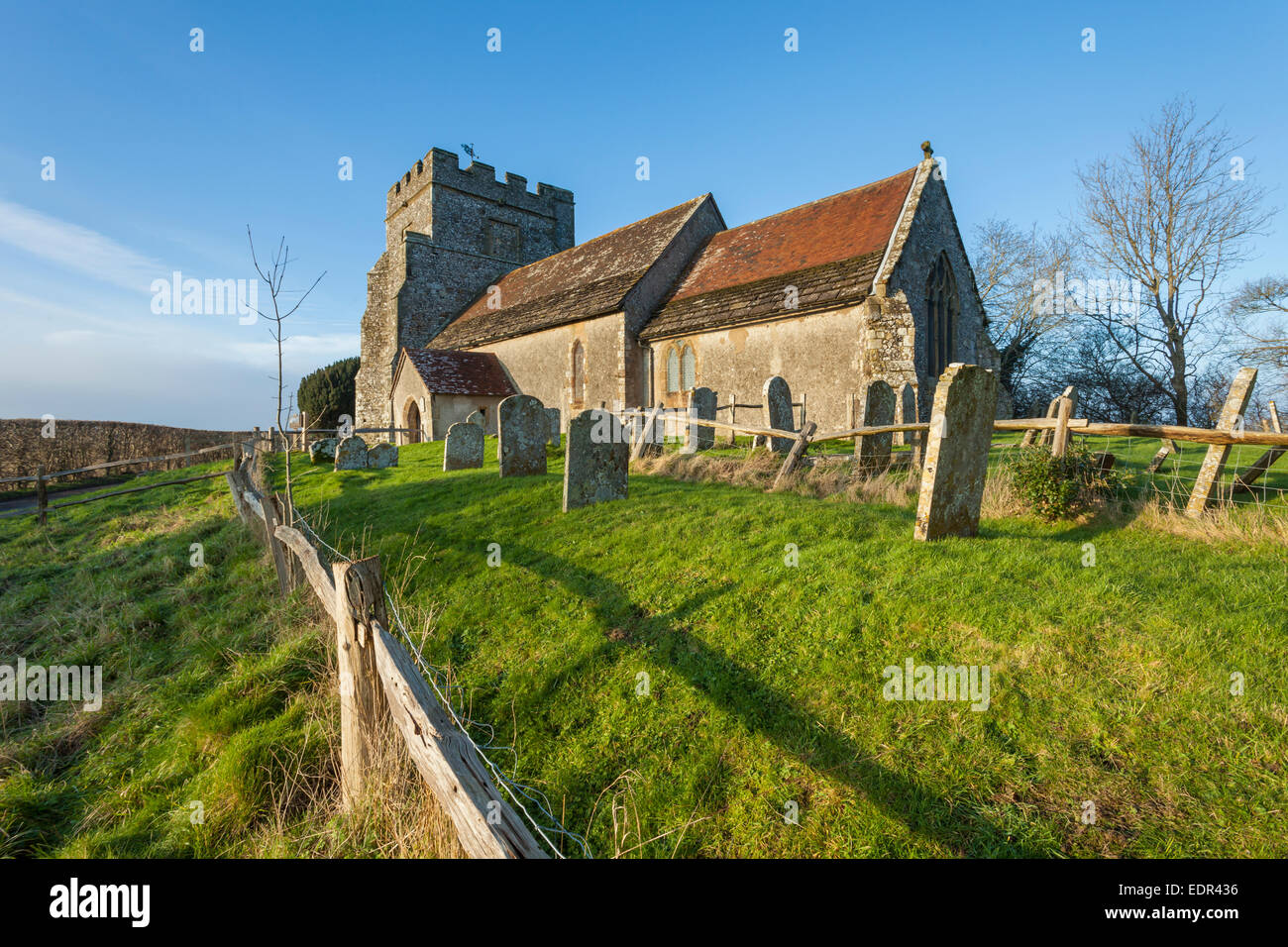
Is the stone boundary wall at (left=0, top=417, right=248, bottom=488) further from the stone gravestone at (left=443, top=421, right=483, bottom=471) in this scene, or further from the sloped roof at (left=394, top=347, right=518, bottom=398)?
the stone gravestone at (left=443, top=421, right=483, bottom=471)

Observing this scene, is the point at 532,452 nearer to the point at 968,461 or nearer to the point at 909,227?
the point at 968,461

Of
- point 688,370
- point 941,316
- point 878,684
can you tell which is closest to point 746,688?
point 878,684

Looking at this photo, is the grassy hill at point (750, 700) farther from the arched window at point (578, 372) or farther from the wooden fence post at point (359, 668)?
the arched window at point (578, 372)

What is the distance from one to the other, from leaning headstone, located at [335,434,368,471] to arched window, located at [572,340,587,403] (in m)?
8.29

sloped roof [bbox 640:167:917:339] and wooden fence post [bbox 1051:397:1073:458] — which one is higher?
sloped roof [bbox 640:167:917:339]

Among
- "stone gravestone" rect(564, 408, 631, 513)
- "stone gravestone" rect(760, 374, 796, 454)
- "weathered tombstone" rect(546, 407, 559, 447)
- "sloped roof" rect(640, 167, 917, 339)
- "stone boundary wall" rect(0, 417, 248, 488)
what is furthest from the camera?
"stone boundary wall" rect(0, 417, 248, 488)

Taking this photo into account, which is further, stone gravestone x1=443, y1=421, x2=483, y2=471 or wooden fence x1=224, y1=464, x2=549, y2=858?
stone gravestone x1=443, y1=421, x2=483, y2=471

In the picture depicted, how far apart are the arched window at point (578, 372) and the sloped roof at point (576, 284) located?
1.10 meters

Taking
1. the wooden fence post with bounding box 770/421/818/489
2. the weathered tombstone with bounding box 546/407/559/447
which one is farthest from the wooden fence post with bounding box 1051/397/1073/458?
the weathered tombstone with bounding box 546/407/559/447

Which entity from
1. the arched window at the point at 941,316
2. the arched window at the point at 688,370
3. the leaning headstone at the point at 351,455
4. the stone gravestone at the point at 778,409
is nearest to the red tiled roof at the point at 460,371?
the leaning headstone at the point at 351,455

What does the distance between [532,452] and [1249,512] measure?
8810 mm

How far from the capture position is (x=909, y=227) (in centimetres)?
1439

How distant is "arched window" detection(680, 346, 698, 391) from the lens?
707 inches

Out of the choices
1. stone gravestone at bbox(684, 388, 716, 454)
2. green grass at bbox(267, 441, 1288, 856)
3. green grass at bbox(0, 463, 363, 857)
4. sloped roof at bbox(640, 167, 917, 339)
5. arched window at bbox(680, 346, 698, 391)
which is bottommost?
green grass at bbox(0, 463, 363, 857)
